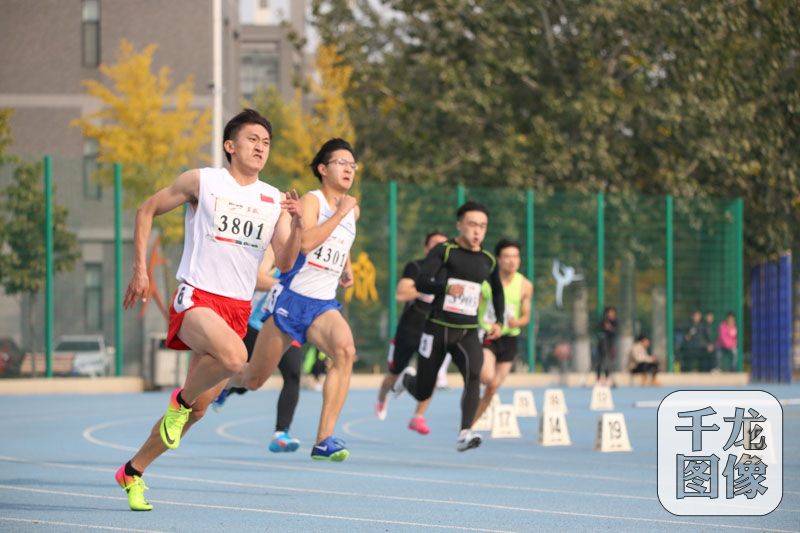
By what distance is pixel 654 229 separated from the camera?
3388 centimetres

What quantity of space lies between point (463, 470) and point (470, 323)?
1.55 metres

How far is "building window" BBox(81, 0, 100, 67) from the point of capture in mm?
46188

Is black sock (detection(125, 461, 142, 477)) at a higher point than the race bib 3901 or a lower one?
lower

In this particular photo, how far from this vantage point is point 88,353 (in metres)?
28.9

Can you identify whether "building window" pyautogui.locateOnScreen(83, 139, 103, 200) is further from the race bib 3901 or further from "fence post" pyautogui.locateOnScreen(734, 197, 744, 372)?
the race bib 3901

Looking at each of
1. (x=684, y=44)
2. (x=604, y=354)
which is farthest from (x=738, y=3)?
(x=604, y=354)

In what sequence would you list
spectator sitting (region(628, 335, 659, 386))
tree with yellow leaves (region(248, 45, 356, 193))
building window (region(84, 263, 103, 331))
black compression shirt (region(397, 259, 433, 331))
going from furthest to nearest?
tree with yellow leaves (region(248, 45, 356, 193)) → spectator sitting (region(628, 335, 659, 386)) → building window (region(84, 263, 103, 331)) → black compression shirt (region(397, 259, 433, 331))

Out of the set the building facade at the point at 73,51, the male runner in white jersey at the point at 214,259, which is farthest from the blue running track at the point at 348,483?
the building facade at the point at 73,51

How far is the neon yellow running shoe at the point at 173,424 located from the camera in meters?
9.68

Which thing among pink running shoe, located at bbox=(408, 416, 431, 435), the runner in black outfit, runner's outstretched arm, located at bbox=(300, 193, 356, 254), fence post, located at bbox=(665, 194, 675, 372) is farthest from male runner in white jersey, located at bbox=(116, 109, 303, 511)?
fence post, located at bbox=(665, 194, 675, 372)

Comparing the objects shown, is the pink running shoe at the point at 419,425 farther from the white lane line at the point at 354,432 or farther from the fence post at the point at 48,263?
the fence post at the point at 48,263

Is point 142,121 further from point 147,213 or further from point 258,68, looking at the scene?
point 258,68

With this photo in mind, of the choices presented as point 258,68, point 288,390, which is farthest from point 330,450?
point 258,68

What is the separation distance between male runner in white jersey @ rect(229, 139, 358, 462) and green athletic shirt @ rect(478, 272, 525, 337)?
4.96 meters
